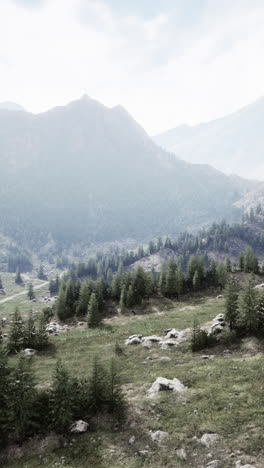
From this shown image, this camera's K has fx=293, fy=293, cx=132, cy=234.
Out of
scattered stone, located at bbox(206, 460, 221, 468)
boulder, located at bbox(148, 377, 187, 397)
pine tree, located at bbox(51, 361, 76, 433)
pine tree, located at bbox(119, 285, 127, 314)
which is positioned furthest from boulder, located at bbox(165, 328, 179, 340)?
pine tree, located at bbox(119, 285, 127, 314)

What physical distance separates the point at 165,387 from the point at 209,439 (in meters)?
9.53

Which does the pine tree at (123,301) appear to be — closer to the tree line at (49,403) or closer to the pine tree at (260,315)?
the pine tree at (260,315)

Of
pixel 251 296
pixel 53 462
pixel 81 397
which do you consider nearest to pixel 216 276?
pixel 251 296

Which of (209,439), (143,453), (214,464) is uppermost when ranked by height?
(214,464)

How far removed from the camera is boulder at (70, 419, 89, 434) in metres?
28.6

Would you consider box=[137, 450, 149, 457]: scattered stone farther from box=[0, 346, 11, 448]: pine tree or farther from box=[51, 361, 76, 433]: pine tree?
box=[0, 346, 11, 448]: pine tree

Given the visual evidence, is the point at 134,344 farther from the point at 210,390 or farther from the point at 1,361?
the point at 1,361

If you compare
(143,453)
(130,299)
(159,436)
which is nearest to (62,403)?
(143,453)

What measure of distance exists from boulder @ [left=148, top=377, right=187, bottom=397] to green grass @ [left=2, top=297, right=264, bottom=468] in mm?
905

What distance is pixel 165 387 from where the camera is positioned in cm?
3384

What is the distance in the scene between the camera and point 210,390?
32.4 meters

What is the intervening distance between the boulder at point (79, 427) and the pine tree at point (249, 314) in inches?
1165

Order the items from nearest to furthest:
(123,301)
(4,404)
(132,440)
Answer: (132,440) → (4,404) → (123,301)

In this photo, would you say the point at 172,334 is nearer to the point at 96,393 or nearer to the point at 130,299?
the point at 96,393
